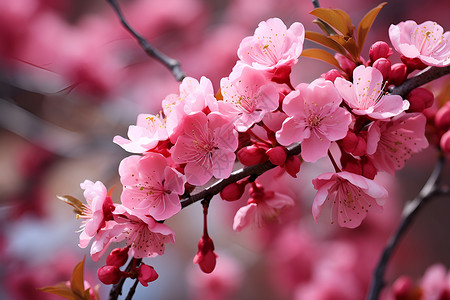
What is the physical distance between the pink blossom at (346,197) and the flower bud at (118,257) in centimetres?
20

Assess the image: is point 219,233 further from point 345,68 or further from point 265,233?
point 345,68

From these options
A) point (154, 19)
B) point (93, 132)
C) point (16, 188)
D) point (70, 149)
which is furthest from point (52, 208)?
point (154, 19)

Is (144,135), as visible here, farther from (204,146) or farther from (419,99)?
(419,99)

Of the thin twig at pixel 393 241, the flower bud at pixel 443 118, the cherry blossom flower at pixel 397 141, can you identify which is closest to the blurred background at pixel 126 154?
the thin twig at pixel 393 241

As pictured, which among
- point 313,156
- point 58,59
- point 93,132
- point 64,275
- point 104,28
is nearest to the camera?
point 313,156

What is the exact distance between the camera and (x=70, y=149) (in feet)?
5.08

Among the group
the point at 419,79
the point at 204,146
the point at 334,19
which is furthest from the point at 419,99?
the point at 204,146

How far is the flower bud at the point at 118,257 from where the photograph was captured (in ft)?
1.51

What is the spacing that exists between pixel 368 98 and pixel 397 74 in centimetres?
7

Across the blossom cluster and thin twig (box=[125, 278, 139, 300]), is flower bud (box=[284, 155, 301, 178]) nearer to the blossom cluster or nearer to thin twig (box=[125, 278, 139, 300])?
the blossom cluster

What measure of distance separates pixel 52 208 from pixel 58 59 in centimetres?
67

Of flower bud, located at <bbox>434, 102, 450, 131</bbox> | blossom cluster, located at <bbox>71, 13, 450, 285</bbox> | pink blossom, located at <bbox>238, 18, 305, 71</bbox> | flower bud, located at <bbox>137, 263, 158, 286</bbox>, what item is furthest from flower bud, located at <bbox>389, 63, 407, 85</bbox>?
flower bud, located at <bbox>137, 263, 158, 286</bbox>

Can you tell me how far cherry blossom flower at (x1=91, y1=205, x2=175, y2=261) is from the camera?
0.43 metres

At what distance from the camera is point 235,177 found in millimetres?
457
